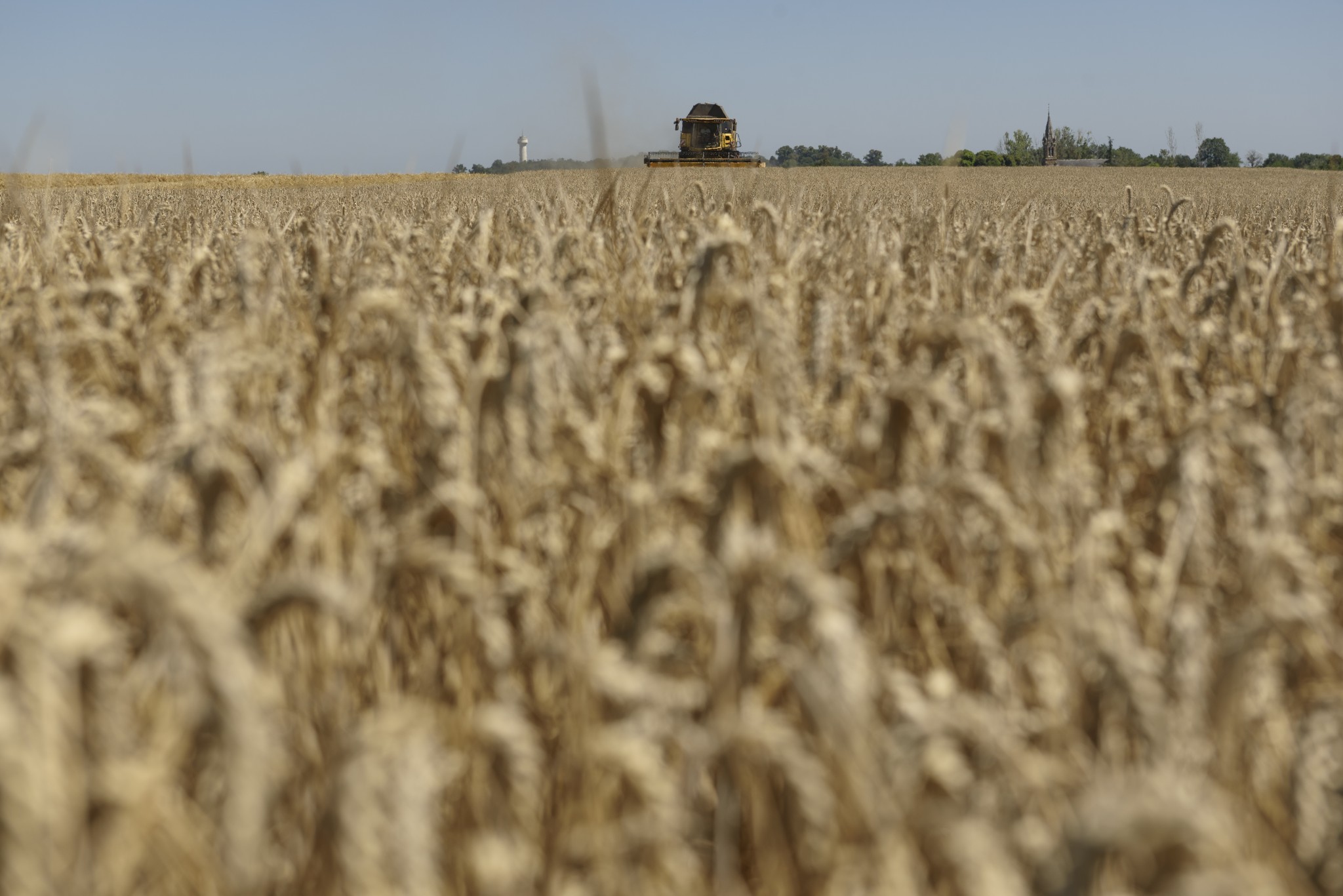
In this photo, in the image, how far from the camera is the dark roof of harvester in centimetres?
3603

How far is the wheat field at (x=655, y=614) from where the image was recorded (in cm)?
79

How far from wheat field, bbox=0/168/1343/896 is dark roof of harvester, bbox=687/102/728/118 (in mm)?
35199

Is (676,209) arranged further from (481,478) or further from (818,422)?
(481,478)

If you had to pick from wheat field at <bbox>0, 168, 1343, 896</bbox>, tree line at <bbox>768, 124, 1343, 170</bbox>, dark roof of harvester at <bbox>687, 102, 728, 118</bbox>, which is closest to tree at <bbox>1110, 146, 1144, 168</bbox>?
tree line at <bbox>768, 124, 1343, 170</bbox>

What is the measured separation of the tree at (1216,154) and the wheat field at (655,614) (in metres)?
99.0

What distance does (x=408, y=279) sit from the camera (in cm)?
305

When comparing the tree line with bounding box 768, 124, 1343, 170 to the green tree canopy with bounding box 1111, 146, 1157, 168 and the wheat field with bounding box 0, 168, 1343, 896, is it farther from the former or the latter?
the wheat field with bounding box 0, 168, 1343, 896

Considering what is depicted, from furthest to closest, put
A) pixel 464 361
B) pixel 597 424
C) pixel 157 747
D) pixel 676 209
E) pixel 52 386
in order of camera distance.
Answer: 1. pixel 676 209
2. pixel 464 361
3. pixel 597 424
4. pixel 52 386
5. pixel 157 747

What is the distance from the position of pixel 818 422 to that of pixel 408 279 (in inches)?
58.0

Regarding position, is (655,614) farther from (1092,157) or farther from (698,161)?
(1092,157)

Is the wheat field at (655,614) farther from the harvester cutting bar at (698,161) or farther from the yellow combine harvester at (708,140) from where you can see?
the yellow combine harvester at (708,140)

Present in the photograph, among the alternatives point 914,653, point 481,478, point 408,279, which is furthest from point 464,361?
point 408,279

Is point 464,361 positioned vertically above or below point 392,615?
above

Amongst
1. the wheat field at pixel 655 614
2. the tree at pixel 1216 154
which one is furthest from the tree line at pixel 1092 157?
the wheat field at pixel 655 614
